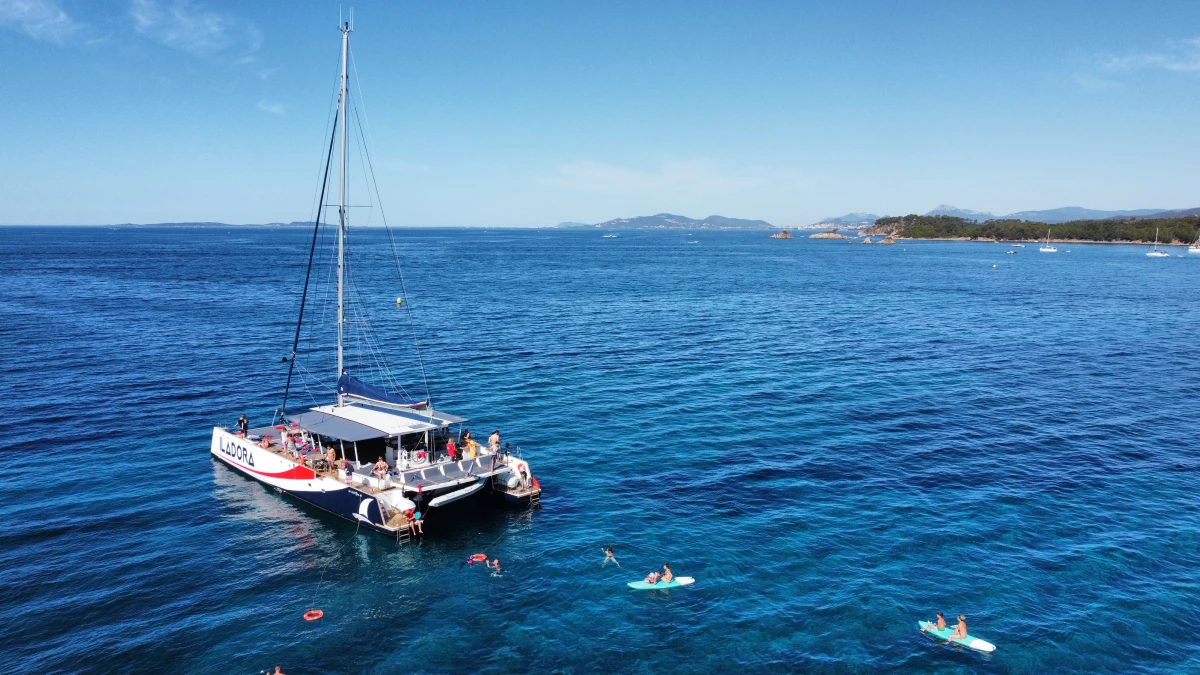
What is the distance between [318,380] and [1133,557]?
56476 mm

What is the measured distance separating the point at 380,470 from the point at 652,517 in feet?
42.9

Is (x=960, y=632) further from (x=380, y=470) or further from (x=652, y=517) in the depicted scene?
(x=380, y=470)

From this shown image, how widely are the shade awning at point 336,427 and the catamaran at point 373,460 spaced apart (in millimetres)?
50

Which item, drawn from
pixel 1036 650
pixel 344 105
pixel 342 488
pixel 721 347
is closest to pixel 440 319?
pixel 721 347

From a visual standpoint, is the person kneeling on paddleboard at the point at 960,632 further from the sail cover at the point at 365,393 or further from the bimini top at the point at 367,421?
the sail cover at the point at 365,393

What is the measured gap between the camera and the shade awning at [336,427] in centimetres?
3406

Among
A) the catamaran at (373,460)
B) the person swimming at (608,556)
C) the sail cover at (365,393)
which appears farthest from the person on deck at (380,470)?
the person swimming at (608,556)

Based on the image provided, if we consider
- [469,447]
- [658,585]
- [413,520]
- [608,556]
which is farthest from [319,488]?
[658,585]

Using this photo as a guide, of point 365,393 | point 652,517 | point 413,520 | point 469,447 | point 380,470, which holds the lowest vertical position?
point 652,517

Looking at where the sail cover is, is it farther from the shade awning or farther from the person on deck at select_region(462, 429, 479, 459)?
the person on deck at select_region(462, 429, 479, 459)

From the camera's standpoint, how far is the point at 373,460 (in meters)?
35.5

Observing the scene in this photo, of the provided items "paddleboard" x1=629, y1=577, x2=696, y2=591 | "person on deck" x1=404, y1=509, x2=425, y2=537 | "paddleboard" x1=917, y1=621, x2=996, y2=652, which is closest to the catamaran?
"person on deck" x1=404, y1=509, x2=425, y2=537

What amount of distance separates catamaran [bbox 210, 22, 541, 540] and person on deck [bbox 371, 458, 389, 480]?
0.16 feet

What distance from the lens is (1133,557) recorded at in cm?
2967
